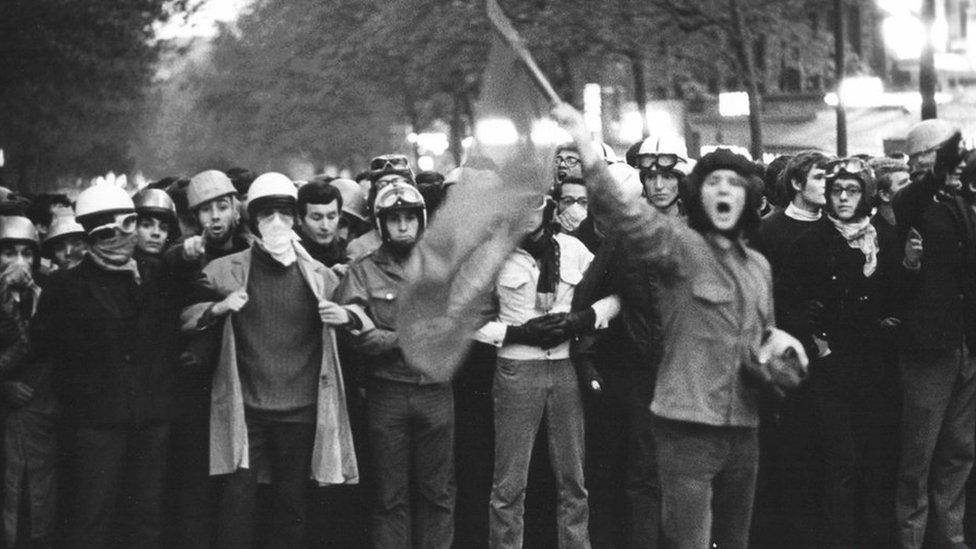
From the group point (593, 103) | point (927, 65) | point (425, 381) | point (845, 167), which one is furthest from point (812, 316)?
point (593, 103)

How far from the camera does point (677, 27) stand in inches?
1182

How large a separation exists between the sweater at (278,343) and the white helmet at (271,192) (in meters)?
0.27

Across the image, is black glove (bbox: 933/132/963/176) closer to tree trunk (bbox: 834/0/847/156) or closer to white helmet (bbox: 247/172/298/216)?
white helmet (bbox: 247/172/298/216)

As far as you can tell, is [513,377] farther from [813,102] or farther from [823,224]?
[813,102]

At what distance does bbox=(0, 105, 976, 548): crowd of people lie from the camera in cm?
825

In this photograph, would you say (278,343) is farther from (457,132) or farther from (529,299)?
(457,132)

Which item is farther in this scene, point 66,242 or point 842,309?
point 66,242

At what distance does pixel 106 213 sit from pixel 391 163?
288cm

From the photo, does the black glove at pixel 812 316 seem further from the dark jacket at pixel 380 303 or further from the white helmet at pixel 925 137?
the dark jacket at pixel 380 303

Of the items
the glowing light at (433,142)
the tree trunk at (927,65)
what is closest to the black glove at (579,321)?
the tree trunk at (927,65)

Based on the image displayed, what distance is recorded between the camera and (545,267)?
8.46 metres

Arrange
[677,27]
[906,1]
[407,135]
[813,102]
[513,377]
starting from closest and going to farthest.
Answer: [513,377]
[906,1]
[677,27]
[813,102]
[407,135]

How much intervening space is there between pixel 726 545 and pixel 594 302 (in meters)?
2.13

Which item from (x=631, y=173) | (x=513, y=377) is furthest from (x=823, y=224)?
(x=513, y=377)
